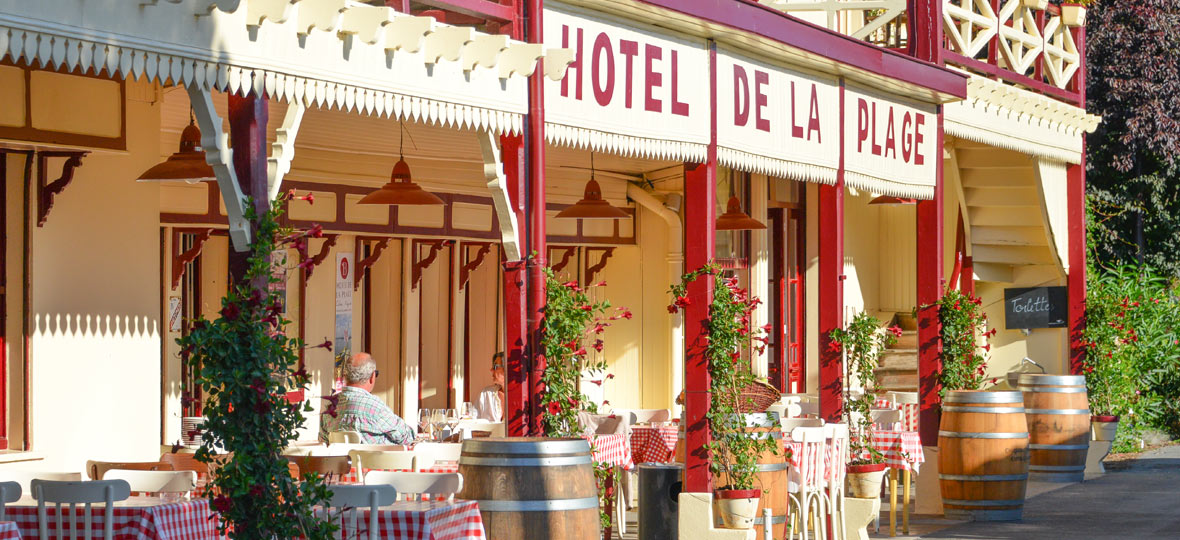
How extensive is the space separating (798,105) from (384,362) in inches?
158

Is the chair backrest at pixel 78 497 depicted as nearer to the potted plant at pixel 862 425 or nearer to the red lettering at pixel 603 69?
the red lettering at pixel 603 69

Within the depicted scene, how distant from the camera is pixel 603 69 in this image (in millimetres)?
8656

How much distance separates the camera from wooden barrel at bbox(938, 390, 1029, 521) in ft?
38.2

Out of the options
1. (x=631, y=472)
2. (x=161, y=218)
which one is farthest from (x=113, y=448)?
(x=631, y=472)

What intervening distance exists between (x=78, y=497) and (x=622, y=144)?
373 centimetres

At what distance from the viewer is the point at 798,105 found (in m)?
10.8

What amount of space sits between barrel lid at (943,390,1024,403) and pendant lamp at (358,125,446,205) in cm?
399

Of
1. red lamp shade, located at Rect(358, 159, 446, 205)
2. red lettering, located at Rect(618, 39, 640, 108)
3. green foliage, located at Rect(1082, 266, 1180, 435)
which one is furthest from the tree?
red lettering, located at Rect(618, 39, 640, 108)

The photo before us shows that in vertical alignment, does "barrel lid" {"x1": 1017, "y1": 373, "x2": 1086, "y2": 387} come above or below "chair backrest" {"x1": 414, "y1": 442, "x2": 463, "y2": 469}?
above

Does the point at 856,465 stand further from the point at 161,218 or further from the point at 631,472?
the point at 161,218

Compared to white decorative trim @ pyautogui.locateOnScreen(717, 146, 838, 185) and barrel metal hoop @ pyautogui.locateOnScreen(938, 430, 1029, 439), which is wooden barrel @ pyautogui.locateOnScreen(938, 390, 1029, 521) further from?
white decorative trim @ pyautogui.locateOnScreen(717, 146, 838, 185)

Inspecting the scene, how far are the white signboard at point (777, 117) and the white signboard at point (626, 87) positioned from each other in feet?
1.06

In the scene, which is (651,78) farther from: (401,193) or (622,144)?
(401,193)

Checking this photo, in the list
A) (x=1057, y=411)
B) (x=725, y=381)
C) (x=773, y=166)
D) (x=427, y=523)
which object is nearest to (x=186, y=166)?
(x=427, y=523)
